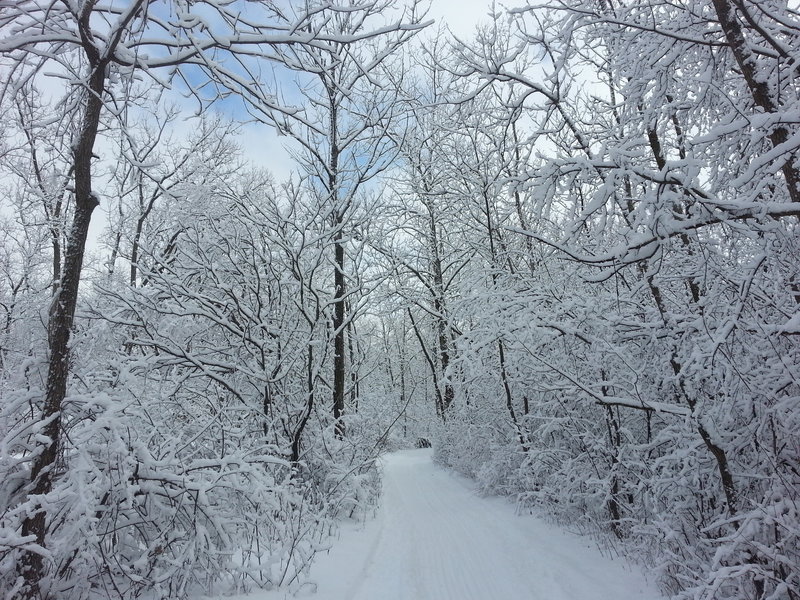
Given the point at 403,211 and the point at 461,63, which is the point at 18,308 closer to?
the point at 403,211

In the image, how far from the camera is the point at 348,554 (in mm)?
5625

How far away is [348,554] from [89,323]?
452 centimetres

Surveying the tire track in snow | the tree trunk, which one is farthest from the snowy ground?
the tree trunk

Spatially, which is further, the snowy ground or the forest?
the snowy ground

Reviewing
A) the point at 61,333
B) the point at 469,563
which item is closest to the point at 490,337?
the point at 469,563

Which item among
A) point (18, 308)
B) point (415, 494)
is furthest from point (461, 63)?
point (18, 308)

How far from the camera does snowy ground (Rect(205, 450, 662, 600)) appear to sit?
14.3 ft

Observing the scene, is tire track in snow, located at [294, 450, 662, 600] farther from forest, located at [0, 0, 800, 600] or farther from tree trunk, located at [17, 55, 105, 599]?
tree trunk, located at [17, 55, 105, 599]

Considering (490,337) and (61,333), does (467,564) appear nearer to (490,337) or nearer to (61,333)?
(490,337)

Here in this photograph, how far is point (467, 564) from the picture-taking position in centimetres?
537

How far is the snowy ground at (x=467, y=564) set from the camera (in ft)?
14.3

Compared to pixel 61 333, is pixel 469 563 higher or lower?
lower

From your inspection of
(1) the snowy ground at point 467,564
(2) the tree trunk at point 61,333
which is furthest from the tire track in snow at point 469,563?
(2) the tree trunk at point 61,333

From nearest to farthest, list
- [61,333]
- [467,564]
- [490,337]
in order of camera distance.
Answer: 1. [61,333]
2. [467,564]
3. [490,337]
